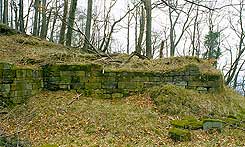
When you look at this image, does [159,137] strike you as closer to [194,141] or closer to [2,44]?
[194,141]

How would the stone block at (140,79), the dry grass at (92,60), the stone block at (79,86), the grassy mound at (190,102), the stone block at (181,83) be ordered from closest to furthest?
the grassy mound at (190,102) < the stone block at (79,86) < the stone block at (140,79) < the stone block at (181,83) < the dry grass at (92,60)

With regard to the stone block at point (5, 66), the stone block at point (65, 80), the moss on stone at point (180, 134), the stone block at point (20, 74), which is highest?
the stone block at point (5, 66)

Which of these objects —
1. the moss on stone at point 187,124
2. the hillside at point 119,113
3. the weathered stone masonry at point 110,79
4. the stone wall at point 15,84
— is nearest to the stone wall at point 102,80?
the weathered stone masonry at point 110,79

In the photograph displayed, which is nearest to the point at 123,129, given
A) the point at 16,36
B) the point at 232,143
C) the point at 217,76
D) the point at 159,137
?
the point at 159,137

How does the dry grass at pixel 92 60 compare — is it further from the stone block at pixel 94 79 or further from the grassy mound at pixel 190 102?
the grassy mound at pixel 190 102

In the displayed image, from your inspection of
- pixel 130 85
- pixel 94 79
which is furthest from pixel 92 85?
pixel 130 85

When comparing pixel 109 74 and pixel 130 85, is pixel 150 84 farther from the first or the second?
pixel 109 74

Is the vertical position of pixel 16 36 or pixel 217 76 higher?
pixel 16 36

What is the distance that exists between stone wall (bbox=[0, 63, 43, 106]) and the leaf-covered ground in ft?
0.95

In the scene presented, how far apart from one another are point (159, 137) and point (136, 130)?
63 cm

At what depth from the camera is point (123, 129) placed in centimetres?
835

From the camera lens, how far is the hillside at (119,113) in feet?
26.2

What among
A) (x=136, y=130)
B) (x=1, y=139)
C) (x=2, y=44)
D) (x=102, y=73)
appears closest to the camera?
(x=1, y=139)

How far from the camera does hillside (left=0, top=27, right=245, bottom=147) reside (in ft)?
26.2
